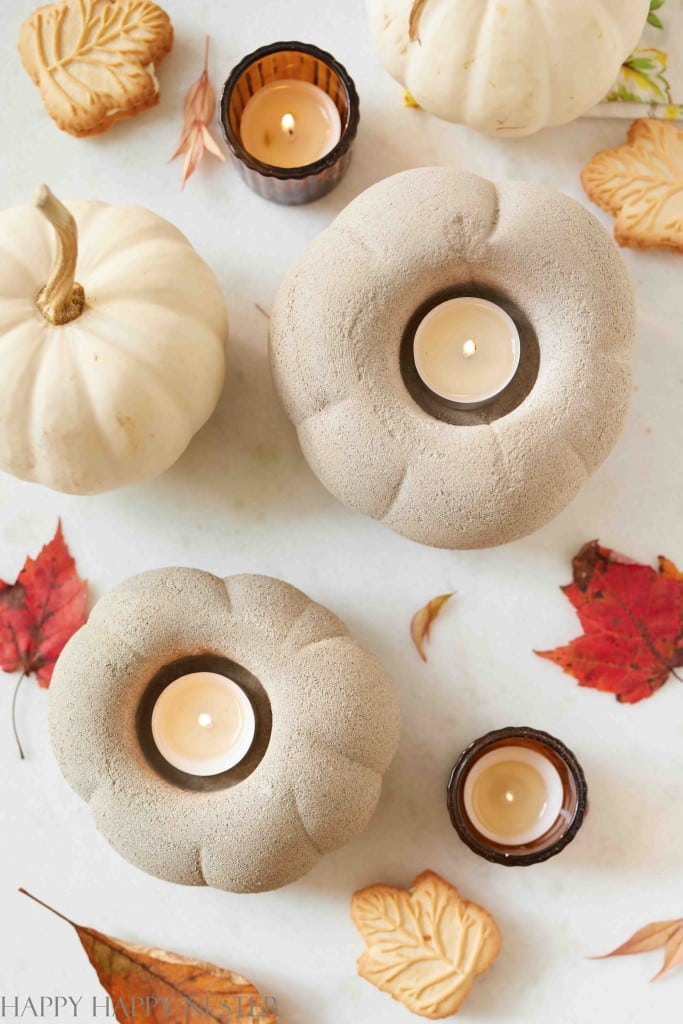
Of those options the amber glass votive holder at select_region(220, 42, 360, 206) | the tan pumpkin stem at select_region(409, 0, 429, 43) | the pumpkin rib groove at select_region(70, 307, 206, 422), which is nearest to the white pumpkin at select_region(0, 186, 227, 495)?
the pumpkin rib groove at select_region(70, 307, 206, 422)

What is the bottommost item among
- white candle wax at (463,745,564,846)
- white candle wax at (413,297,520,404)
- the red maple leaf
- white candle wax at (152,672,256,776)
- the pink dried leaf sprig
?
white candle wax at (463,745,564,846)

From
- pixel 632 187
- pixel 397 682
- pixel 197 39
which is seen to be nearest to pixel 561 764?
pixel 397 682

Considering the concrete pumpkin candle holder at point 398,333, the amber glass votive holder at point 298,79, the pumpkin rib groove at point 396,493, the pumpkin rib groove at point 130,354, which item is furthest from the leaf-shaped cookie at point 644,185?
the pumpkin rib groove at point 130,354

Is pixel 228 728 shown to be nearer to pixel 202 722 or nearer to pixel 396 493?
pixel 202 722

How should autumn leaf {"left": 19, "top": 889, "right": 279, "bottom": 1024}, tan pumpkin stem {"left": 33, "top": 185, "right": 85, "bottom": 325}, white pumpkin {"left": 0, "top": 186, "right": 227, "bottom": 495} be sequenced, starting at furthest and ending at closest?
1. autumn leaf {"left": 19, "top": 889, "right": 279, "bottom": 1024}
2. white pumpkin {"left": 0, "top": 186, "right": 227, "bottom": 495}
3. tan pumpkin stem {"left": 33, "top": 185, "right": 85, "bottom": 325}

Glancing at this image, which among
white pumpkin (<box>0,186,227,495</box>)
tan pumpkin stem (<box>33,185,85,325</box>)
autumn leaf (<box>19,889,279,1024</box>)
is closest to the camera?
tan pumpkin stem (<box>33,185,85,325</box>)

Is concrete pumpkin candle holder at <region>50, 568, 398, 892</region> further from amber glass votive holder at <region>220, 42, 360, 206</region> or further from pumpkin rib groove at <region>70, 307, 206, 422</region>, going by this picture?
amber glass votive holder at <region>220, 42, 360, 206</region>

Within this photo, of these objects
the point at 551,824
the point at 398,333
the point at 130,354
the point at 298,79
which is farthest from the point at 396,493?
the point at 298,79
